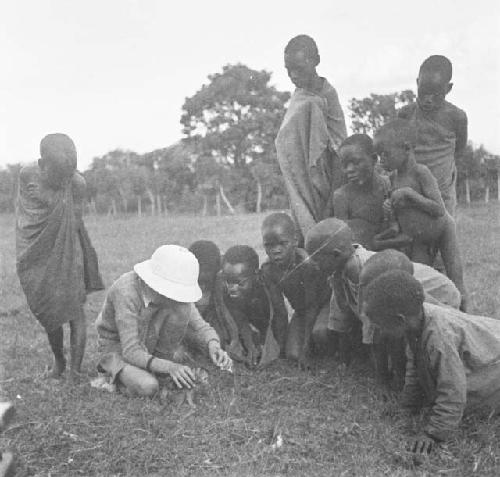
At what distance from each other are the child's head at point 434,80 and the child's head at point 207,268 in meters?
2.11

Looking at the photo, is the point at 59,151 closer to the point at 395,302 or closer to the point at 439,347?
the point at 395,302

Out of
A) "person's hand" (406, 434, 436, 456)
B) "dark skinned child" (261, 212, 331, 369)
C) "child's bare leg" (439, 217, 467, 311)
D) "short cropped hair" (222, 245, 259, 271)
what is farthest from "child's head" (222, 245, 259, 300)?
"person's hand" (406, 434, 436, 456)

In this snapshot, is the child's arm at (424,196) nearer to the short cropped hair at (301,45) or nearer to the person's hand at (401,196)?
the person's hand at (401,196)

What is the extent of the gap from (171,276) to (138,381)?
72cm

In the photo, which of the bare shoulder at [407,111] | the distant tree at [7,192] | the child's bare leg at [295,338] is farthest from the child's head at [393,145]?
the distant tree at [7,192]

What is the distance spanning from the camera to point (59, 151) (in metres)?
4.94

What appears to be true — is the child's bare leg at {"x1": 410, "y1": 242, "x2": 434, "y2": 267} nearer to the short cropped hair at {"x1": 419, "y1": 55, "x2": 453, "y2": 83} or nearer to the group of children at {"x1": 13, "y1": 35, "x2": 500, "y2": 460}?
the group of children at {"x1": 13, "y1": 35, "x2": 500, "y2": 460}

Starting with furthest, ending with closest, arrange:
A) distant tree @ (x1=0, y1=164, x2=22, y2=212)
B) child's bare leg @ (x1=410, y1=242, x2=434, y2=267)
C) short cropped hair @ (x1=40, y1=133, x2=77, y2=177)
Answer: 1. distant tree @ (x1=0, y1=164, x2=22, y2=212)
2. child's bare leg @ (x1=410, y1=242, x2=434, y2=267)
3. short cropped hair @ (x1=40, y1=133, x2=77, y2=177)

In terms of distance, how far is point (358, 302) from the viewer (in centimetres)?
470

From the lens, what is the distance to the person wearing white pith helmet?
457 centimetres

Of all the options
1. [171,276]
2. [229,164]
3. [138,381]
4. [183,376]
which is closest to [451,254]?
[171,276]

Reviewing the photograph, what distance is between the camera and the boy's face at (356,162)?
5258 millimetres

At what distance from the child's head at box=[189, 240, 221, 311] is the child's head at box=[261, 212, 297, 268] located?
66 cm

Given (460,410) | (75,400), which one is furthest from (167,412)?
(460,410)
